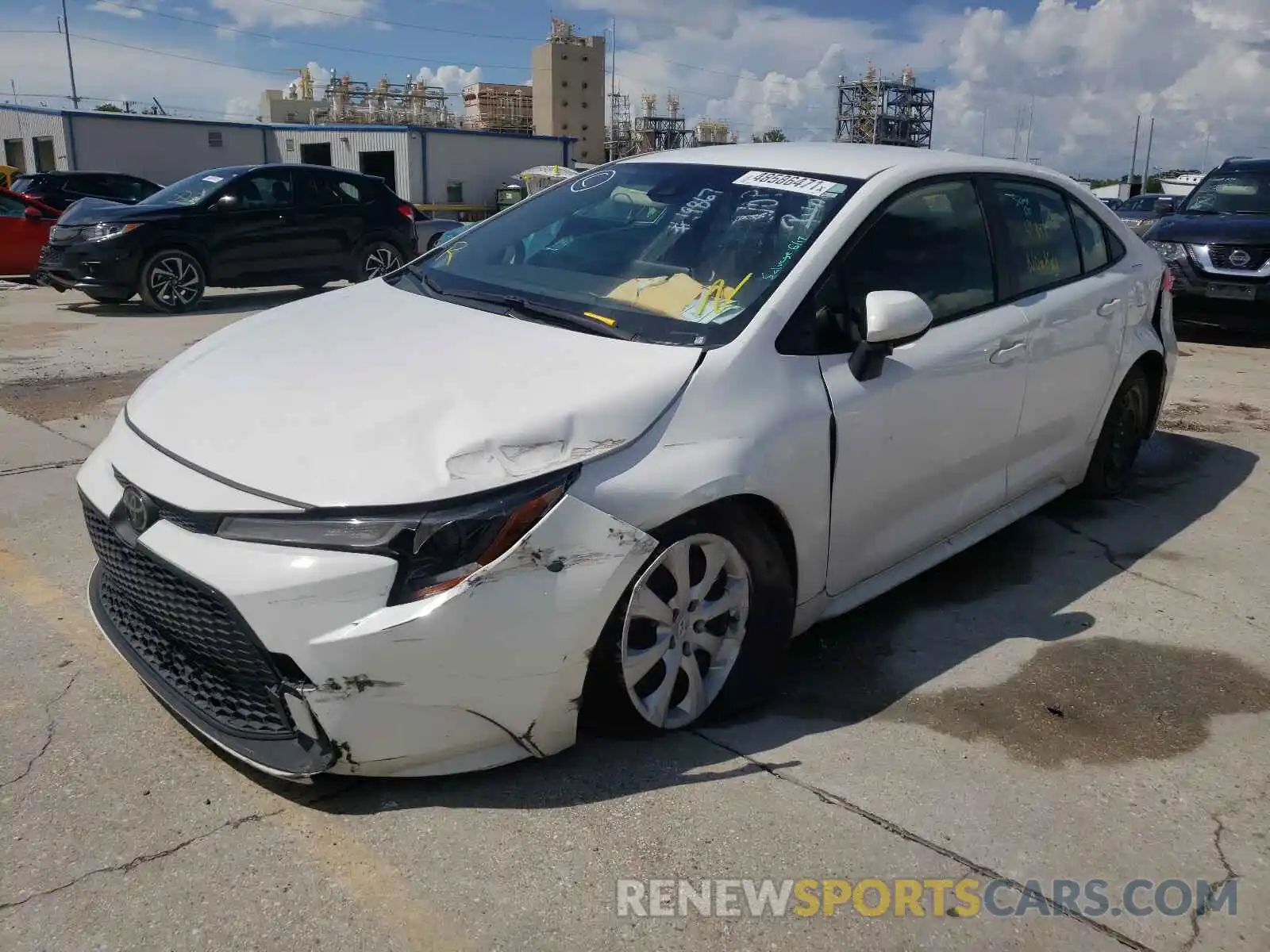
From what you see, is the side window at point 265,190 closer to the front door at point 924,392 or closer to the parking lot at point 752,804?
the parking lot at point 752,804

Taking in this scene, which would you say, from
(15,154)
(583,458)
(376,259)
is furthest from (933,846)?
(15,154)

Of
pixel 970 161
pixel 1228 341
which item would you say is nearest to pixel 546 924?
pixel 970 161

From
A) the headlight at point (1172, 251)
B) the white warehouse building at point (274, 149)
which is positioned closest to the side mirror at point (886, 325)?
the headlight at point (1172, 251)

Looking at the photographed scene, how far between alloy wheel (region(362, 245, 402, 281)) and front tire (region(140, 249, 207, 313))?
197 centimetres

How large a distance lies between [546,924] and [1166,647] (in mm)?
2581

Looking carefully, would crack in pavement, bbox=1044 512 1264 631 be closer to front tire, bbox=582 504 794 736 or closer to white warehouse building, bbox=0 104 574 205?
front tire, bbox=582 504 794 736

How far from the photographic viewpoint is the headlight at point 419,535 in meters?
2.37

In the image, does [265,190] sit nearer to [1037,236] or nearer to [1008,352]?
[1037,236]

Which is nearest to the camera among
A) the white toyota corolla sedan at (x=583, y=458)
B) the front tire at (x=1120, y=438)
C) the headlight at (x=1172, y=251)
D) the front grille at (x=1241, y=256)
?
the white toyota corolla sedan at (x=583, y=458)

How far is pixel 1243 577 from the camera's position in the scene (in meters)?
4.43

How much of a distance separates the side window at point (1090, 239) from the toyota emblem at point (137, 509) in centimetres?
382

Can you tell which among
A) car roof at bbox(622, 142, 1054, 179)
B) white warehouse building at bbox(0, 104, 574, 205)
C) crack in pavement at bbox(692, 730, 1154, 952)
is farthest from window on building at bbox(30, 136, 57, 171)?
crack in pavement at bbox(692, 730, 1154, 952)

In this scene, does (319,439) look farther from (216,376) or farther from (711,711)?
(711,711)

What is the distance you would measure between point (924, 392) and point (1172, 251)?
27.0ft
